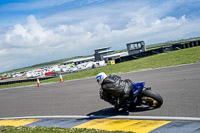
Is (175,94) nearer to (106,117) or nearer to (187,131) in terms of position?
(106,117)

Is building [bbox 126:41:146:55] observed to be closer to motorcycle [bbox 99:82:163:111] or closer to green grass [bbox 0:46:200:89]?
green grass [bbox 0:46:200:89]

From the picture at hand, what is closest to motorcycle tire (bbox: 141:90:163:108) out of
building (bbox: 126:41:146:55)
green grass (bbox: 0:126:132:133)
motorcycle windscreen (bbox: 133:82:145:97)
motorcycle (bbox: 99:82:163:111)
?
motorcycle (bbox: 99:82:163:111)

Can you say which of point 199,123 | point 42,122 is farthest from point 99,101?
point 199,123

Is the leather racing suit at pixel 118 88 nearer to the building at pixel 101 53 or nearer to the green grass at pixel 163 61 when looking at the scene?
the green grass at pixel 163 61

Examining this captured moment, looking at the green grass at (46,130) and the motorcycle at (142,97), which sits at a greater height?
the motorcycle at (142,97)

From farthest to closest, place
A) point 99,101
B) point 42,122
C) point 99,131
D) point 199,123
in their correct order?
point 99,101 → point 42,122 → point 99,131 → point 199,123

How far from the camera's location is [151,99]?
696cm

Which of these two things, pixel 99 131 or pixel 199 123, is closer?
pixel 199 123

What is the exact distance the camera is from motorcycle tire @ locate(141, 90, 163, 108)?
6823 mm

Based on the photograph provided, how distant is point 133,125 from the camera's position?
5.99 metres

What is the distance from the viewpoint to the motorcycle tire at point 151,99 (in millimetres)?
6823

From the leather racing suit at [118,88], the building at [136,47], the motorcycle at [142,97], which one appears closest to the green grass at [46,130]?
the leather racing suit at [118,88]

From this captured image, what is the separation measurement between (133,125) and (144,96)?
120 centimetres

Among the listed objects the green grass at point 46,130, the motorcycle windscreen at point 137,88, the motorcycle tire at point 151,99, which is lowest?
the green grass at point 46,130
